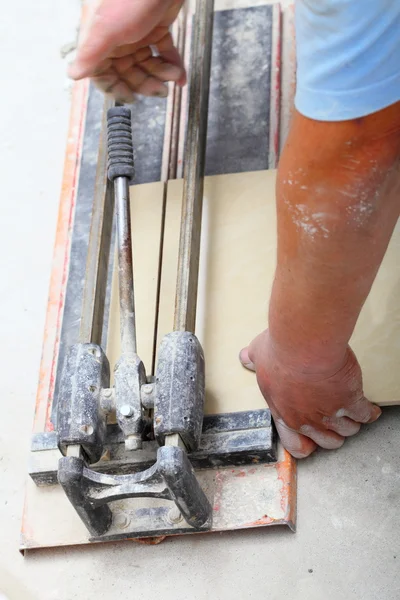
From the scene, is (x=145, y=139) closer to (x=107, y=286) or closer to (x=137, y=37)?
(x=107, y=286)

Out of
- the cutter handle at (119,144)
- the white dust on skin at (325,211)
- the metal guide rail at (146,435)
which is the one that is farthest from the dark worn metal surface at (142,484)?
the cutter handle at (119,144)

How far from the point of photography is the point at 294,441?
5.81 feet

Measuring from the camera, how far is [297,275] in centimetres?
147

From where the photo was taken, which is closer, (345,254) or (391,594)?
(345,254)

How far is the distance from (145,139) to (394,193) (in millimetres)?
1078

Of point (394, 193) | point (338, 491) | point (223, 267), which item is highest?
point (394, 193)

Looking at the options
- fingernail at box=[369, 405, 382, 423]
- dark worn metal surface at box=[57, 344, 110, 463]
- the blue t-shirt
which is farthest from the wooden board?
the blue t-shirt

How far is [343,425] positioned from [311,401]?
0.11 m

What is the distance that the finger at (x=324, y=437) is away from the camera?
175cm

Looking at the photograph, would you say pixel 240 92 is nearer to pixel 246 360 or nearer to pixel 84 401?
pixel 246 360

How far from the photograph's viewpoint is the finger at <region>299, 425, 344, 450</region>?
1.75m

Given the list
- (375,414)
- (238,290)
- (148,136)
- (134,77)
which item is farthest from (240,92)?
(375,414)

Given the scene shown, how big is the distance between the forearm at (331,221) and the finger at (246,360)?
0.95 ft

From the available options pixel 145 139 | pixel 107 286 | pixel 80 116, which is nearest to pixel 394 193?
pixel 107 286
